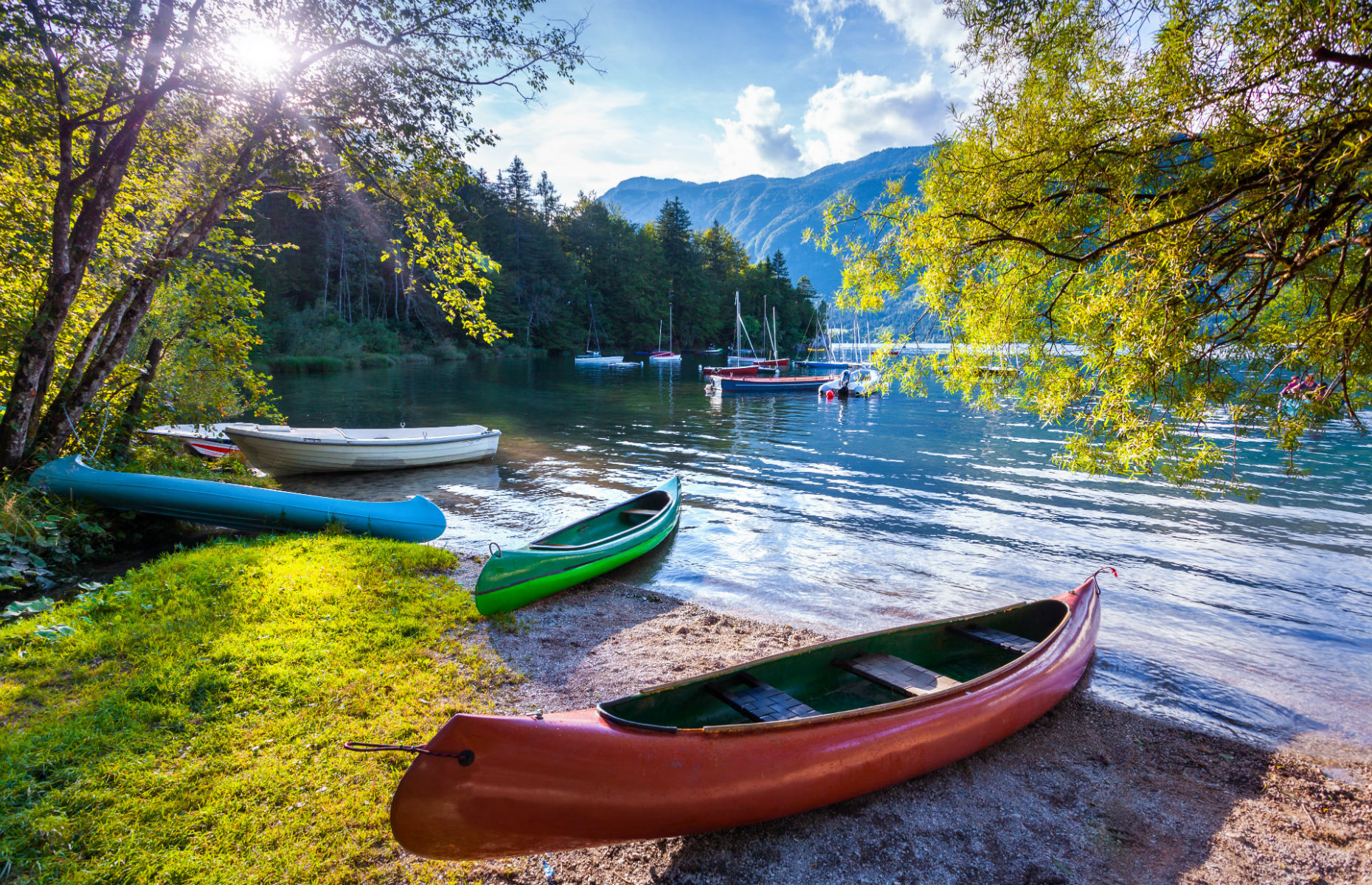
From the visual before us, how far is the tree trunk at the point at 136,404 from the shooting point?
34.1ft

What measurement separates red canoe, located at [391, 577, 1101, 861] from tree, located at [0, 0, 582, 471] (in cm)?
728

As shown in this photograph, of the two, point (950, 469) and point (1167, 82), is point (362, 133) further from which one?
point (950, 469)

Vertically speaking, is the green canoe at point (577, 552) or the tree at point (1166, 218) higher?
the tree at point (1166, 218)

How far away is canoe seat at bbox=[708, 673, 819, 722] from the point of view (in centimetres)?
421

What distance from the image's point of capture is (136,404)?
1075cm

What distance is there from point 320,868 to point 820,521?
10.7 metres

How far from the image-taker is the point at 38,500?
817cm

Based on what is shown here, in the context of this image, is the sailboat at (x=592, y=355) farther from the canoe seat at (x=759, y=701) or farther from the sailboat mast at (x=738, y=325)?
the canoe seat at (x=759, y=701)

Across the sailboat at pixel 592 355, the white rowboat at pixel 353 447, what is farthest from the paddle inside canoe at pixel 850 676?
the sailboat at pixel 592 355

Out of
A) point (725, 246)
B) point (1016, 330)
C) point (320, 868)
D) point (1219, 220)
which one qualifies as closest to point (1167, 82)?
point (1219, 220)

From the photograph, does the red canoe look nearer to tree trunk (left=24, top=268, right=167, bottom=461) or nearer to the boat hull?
tree trunk (left=24, top=268, right=167, bottom=461)

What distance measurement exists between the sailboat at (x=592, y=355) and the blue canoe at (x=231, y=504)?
181 ft

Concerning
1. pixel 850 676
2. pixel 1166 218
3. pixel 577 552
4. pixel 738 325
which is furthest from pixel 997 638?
pixel 738 325

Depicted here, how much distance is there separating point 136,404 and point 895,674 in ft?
44.3
